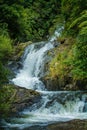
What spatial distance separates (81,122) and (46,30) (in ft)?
69.0

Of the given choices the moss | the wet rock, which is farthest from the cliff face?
the wet rock

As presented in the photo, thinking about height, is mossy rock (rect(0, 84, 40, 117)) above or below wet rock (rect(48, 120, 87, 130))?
below

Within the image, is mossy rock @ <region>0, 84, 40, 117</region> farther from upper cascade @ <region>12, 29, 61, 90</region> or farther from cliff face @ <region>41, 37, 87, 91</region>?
upper cascade @ <region>12, 29, 61, 90</region>

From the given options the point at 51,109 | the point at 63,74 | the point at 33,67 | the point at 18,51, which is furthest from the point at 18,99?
the point at 18,51

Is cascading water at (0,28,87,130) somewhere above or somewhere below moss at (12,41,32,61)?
below

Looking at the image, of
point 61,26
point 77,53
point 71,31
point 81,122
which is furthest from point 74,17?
point 81,122

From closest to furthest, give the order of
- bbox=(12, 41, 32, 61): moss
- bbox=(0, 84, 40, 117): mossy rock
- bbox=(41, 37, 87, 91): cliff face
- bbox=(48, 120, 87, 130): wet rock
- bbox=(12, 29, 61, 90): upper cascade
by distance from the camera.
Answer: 1. bbox=(48, 120, 87, 130): wet rock
2. bbox=(0, 84, 40, 117): mossy rock
3. bbox=(41, 37, 87, 91): cliff face
4. bbox=(12, 29, 61, 90): upper cascade
5. bbox=(12, 41, 32, 61): moss

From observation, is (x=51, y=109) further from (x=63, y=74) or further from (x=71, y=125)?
(x=63, y=74)

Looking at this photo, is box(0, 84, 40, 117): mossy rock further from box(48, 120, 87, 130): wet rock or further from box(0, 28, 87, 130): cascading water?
box(48, 120, 87, 130): wet rock

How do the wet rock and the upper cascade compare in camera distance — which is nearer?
the wet rock

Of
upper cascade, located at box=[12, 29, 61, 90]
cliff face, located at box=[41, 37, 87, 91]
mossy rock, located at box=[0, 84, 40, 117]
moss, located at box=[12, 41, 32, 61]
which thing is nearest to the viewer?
mossy rock, located at box=[0, 84, 40, 117]

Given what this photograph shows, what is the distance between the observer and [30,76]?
21516 millimetres

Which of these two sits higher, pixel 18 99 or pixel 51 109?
pixel 18 99

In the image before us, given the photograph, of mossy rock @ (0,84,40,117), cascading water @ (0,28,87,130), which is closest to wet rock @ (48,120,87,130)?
cascading water @ (0,28,87,130)
